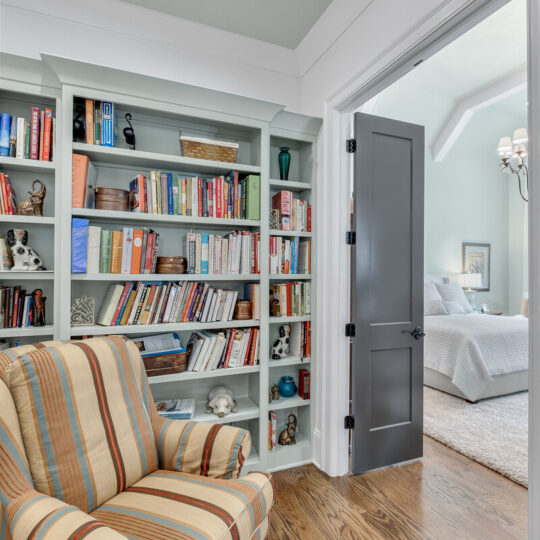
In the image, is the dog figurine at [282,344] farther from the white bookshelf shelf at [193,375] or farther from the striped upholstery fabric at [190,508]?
the striped upholstery fabric at [190,508]

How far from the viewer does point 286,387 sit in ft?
7.82

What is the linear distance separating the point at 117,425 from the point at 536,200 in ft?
5.53

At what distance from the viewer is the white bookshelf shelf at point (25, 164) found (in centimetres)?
170

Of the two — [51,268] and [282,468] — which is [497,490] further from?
[51,268]

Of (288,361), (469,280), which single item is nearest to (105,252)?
(288,361)

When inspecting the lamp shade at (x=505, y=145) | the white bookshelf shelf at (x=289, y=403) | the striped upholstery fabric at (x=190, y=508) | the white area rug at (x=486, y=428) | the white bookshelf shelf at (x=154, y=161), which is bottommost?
the white area rug at (x=486, y=428)

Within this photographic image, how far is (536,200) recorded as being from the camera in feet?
3.65

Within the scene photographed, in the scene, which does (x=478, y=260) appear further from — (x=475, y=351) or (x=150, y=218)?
(x=150, y=218)

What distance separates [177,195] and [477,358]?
3.09 m

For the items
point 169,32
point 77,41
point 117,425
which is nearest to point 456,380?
point 117,425

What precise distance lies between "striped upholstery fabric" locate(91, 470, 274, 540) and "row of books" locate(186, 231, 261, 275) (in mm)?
1095

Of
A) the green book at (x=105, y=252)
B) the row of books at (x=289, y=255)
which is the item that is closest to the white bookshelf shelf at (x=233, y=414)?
the row of books at (x=289, y=255)

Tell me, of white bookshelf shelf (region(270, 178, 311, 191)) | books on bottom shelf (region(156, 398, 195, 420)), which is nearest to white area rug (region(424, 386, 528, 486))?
books on bottom shelf (region(156, 398, 195, 420))

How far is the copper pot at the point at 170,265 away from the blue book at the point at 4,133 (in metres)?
0.91
